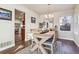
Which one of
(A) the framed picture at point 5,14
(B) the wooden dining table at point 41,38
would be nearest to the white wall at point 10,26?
(A) the framed picture at point 5,14

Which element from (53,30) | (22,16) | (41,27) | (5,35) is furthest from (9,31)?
(53,30)

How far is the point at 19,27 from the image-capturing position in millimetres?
2406

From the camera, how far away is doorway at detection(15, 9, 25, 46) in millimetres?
2361

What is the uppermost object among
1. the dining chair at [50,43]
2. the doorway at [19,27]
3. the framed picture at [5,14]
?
the framed picture at [5,14]

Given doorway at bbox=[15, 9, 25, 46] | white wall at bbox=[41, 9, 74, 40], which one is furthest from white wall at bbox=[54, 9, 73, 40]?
doorway at bbox=[15, 9, 25, 46]

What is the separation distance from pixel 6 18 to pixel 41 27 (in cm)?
90

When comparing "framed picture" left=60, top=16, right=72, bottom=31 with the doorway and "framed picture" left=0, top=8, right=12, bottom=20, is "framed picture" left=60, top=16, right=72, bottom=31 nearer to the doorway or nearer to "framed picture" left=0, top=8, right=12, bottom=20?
the doorway

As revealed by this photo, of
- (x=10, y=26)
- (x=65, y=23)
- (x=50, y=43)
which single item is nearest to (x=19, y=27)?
(x=10, y=26)

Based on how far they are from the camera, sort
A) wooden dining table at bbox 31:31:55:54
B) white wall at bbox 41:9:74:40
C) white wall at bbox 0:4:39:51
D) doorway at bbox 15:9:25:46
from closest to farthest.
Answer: white wall at bbox 0:4:39:51 < doorway at bbox 15:9:25:46 < wooden dining table at bbox 31:31:55:54 < white wall at bbox 41:9:74:40

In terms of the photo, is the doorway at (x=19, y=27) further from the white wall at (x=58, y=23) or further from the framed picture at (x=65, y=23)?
the framed picture at (x=65, y=23)

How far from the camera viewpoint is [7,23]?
224 cm

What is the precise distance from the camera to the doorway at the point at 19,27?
7.75 ft
